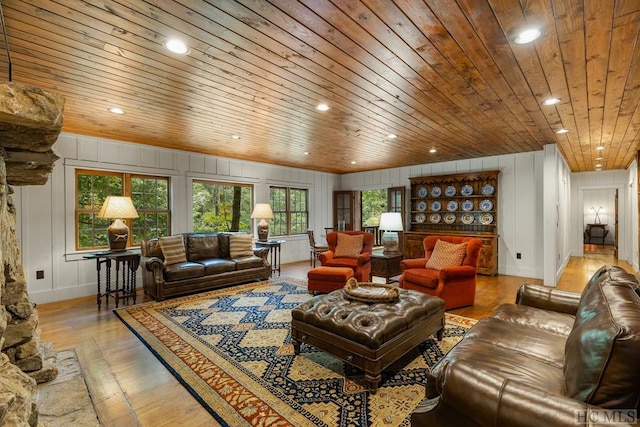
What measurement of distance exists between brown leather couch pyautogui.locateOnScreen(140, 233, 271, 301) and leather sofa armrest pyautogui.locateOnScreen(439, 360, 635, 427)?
3853 mm

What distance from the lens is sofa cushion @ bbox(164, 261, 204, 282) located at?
418 cm

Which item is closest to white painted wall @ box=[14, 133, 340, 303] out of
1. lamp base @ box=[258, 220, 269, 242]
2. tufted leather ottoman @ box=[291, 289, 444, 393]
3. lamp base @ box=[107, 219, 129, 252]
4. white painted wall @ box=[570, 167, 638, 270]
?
lamp base @ box=[107, 219, 129, 252]

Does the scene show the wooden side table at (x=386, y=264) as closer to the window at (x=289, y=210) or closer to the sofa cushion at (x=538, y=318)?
the sofa cushion at (x=538, y=318)

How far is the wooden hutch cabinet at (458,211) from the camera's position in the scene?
234 inches

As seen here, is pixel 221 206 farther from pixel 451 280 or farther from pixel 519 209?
pixel 519 209

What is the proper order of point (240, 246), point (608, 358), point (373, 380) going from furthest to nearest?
1. point (240, 246)
2. point (373, 380)
3. point (608, 358)

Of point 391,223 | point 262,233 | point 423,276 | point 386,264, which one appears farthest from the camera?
point 262,233

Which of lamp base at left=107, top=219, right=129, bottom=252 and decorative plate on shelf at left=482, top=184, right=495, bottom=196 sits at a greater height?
decorative plate on shelf at left=482, top=184, right=495, bottom=196

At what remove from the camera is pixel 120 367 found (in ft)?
7.97

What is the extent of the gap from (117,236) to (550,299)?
4941 millimetres

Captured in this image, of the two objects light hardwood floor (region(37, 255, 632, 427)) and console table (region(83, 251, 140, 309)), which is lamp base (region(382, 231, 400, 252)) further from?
console table (region(83, 251, 140, 309))

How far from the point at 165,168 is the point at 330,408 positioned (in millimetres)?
4779

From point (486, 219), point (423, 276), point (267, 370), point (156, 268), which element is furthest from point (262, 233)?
point (486, 219)

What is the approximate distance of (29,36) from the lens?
1.92 m
